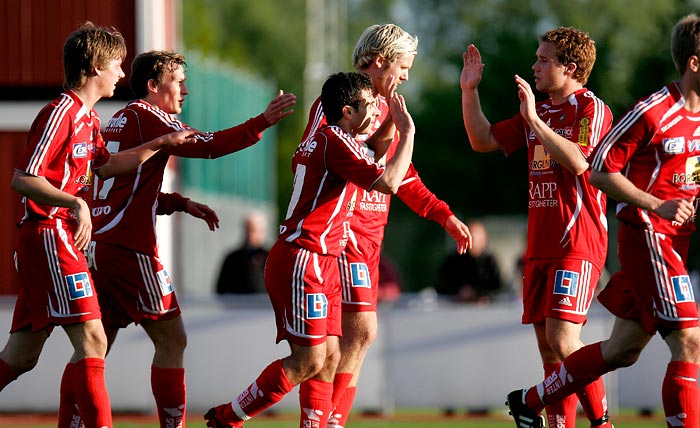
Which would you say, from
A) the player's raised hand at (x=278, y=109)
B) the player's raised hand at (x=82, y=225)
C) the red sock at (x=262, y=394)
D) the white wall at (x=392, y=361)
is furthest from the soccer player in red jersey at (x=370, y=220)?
the white wall at (x=392, y=361)

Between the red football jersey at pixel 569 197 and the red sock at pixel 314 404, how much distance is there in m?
1.49

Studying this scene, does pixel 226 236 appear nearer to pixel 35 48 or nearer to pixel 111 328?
pixel 35 48

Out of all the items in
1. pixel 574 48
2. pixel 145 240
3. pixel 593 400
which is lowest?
pixel 593 400

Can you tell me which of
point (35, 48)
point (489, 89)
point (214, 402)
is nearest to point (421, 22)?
point (489, 89)

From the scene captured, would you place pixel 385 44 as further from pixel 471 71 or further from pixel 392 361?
pixel 392 361

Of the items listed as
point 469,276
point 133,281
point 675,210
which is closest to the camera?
point 675,210

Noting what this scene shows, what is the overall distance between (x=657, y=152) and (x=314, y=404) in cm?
234

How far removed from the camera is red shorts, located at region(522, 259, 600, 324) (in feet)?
24.4

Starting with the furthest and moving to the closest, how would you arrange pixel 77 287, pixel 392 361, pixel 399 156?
1. pixel 392 361
2. pixel 399 156
3. pixel 77 287

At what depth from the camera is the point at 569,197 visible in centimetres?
755

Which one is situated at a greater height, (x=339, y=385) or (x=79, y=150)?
(x=79, y=150)

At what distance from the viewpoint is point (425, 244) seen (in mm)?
34719

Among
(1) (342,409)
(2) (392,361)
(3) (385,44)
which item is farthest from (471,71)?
(2) (392,361)

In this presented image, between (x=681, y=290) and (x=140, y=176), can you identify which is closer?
(x=681, y=290)
